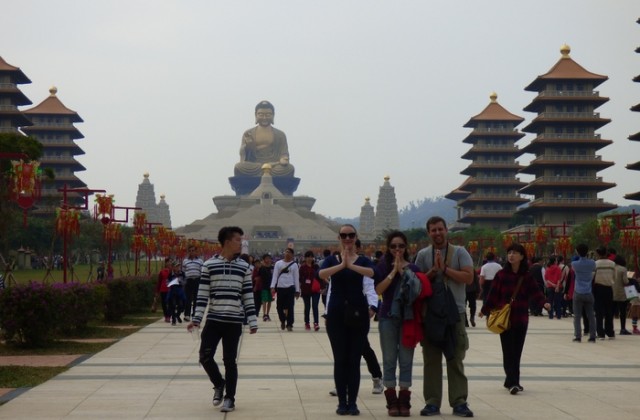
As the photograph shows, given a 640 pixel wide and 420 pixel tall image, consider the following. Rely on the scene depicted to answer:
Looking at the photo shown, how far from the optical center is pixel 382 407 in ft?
31.6

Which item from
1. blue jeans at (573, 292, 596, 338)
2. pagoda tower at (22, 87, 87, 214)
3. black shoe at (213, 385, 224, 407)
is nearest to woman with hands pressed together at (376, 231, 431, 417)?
black shoe at (213, 385, 224, 407)

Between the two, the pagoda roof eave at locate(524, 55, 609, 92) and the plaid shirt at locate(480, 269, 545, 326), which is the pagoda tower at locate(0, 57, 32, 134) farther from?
the plaid shirt at locate(480, 269, 545, 326)

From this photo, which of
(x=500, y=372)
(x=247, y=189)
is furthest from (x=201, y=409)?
(x=247, y=189)

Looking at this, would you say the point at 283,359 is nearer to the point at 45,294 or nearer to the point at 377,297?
the point at 45,294

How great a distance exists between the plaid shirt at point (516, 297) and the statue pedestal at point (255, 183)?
115801 millimetres

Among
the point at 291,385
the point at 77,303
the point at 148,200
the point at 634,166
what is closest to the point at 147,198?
the point at 148,200

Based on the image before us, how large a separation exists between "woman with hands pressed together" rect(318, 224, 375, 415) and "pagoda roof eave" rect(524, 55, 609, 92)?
73.3 metres

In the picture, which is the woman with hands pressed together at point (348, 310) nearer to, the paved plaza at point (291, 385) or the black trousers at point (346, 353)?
the black trousers at point (346, 353)

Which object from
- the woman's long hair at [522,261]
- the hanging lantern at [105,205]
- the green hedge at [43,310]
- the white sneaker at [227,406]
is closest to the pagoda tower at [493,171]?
the hanging lantern at [105,205]

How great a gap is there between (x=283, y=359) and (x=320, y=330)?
20.5 feet

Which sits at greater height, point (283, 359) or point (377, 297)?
point (377, 297)

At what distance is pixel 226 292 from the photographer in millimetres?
9594

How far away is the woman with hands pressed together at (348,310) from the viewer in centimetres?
921

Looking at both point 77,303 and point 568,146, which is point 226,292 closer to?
point 77,303
